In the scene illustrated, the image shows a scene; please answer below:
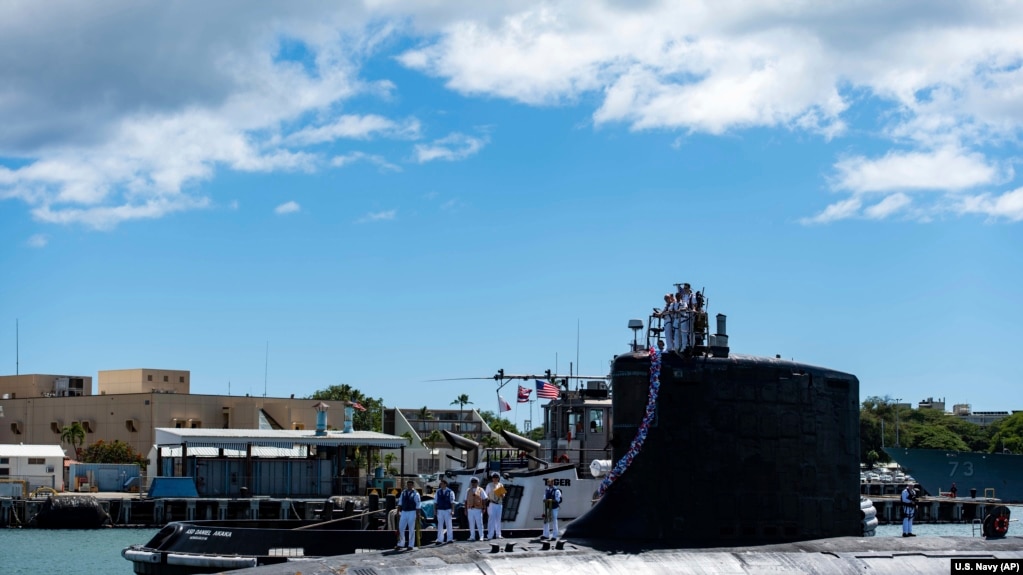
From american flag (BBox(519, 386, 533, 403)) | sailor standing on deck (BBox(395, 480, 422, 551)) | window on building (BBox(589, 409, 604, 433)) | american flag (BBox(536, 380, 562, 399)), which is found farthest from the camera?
american flag (BBox(519, 386, 533, 403))

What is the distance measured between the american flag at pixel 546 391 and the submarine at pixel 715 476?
40.5ft

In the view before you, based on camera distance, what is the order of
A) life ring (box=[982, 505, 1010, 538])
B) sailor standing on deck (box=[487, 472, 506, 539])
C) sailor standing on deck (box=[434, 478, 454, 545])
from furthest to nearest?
life ring (box=[982, 505, 1010, 538])
sailor standing on deck (box=[487, 472, 506, 539])
sailor standing on deck (box=[434, 478, 454, 545])

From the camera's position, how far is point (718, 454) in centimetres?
1652

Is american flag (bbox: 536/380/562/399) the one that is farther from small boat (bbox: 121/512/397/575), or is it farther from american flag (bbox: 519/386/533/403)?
→ small boat (bbox: 121/512/397/575)

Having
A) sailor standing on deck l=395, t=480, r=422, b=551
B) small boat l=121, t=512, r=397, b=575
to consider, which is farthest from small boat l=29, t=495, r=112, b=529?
sailor standing on deck l=395, t=480, r=422, b=551

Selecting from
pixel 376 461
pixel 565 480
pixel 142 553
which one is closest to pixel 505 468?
pixel 565 480

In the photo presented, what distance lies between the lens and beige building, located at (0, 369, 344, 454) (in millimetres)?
68625

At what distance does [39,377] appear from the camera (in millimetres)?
79125

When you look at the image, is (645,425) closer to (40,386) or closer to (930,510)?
(930,510)

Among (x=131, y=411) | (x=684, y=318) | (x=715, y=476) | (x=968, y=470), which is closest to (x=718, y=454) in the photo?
(x=715, y=476)

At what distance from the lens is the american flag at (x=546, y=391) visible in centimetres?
2934

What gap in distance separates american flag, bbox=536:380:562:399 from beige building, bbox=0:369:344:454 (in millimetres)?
43409

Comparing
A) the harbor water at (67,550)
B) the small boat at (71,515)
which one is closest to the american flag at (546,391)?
the harbor water at (67,550)

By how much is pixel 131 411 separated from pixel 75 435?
3.74 metres
